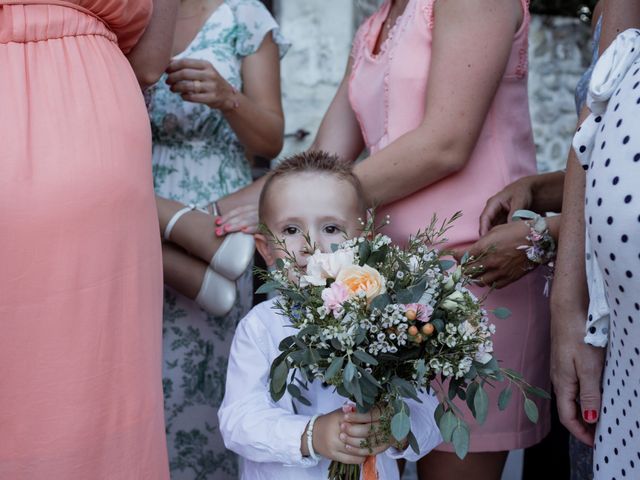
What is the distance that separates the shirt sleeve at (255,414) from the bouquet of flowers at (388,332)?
27 centimetres

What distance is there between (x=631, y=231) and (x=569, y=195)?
0.58m

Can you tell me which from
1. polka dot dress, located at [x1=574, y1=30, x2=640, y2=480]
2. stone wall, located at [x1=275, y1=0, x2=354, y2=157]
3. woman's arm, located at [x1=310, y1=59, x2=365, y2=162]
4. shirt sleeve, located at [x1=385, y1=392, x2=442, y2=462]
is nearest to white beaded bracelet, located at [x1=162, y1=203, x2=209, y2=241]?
woman's arm, located at [x1=310, y1=59, x2=365, y2=162]

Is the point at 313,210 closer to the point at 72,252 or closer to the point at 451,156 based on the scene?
the point at 451,156

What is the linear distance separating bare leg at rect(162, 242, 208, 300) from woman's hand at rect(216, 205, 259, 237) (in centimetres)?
18

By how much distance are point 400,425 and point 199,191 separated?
1.82 metres

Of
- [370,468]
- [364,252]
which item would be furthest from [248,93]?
[370,468]

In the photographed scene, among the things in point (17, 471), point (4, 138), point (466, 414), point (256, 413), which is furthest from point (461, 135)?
point (17, 471)

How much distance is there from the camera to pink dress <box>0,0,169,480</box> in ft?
6.54

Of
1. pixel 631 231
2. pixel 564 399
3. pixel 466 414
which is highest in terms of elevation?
pixel 631 231

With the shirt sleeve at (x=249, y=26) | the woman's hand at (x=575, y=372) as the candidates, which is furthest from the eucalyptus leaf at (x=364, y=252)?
the shirt sleeve at (x=249, y=26)

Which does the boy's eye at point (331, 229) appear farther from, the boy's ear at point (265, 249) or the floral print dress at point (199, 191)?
the floral print dress at point (199, 191)

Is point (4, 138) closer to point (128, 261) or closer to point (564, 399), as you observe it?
point (128, 261)

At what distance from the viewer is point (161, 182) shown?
138 inches

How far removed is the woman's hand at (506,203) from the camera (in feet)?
8.90
